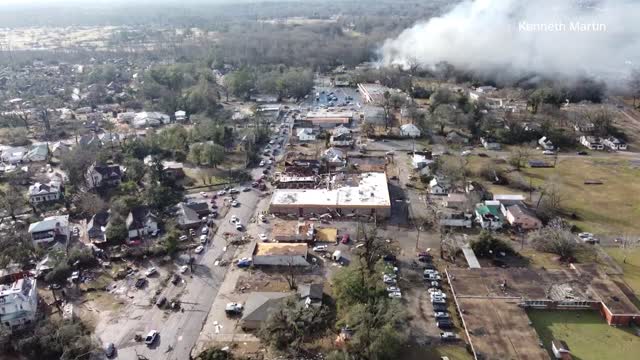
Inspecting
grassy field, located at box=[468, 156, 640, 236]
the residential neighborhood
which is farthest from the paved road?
grassy field, located at box=[468, 156, 640, 236]

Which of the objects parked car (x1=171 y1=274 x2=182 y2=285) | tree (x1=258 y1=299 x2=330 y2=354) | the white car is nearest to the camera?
tree (x1=258 y1=299 x2=330 y2=354)

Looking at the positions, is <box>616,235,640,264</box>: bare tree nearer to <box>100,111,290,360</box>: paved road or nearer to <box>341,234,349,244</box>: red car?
<box>341,234,349,244</box>: red car

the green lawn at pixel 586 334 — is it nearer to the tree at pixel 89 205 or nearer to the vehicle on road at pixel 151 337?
the vehicle on road at pixel 151 337

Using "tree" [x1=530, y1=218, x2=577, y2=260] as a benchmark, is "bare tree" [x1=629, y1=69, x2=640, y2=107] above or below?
above

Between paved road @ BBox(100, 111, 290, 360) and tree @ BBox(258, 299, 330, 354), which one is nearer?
tree @ BBox(258, 299, 330, 354)

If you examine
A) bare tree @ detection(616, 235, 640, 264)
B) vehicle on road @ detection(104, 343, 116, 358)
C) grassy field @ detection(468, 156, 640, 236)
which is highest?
grassy field @ detection(468, 156, 640, 236)

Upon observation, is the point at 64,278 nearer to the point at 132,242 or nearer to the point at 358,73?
the point at 132,242

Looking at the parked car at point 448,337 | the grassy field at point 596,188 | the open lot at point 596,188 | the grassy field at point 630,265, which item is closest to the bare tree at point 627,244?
the grassy field at point 630,265
